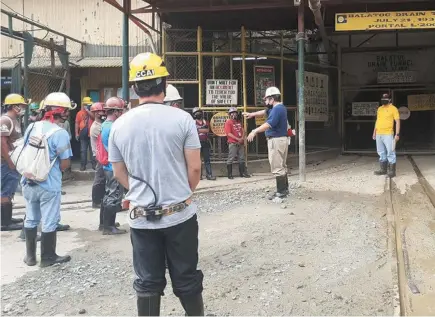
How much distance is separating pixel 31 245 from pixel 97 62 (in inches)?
378

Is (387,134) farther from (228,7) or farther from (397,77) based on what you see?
(397,77)

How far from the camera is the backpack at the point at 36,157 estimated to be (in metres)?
4.86

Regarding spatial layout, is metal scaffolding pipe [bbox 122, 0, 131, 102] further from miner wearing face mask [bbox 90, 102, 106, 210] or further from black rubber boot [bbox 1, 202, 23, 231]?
black rubber boot [bbox 1, 202, 23, 231]

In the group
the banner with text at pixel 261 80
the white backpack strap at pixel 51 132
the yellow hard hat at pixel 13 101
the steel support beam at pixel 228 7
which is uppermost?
the steel support beam at pixel 228 7

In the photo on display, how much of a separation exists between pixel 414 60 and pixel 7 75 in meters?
13.1

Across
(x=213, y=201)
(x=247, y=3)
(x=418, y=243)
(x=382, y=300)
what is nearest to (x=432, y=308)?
(x=382, y=300)

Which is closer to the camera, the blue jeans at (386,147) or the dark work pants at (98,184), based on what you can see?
the dark work pants at (98,184)

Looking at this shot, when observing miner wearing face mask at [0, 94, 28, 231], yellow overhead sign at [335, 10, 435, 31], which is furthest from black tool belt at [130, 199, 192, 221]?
yellow overhead sign at [335, 10, 435, 31]

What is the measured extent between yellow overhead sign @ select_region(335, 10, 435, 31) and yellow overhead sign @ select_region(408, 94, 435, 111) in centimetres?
566

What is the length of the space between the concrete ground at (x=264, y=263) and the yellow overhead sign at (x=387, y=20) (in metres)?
3.65

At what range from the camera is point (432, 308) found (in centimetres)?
370

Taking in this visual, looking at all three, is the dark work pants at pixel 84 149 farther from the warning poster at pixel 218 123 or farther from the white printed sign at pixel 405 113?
the white printed sign at pixel 405 113

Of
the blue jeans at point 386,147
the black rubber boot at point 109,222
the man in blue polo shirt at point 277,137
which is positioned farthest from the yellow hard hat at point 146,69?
the blue jeans at point 386,147

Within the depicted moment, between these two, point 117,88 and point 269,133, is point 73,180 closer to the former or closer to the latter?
point 117,88
